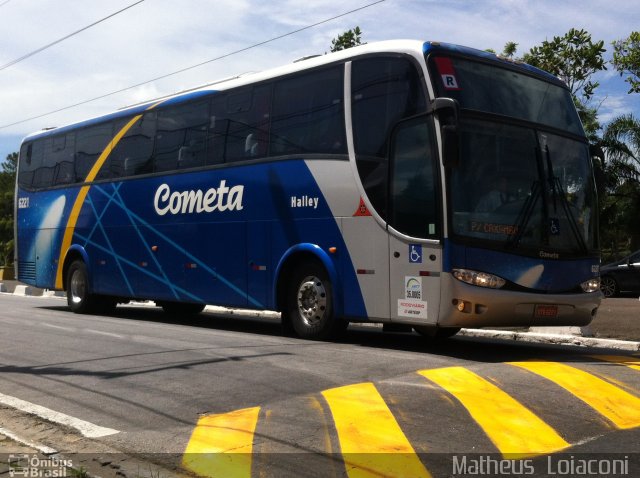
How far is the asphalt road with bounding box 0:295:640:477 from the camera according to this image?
16.2 feet

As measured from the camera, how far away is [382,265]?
31.4 feet

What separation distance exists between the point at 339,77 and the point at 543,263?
11.8 feet

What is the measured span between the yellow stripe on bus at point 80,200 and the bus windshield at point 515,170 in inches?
293

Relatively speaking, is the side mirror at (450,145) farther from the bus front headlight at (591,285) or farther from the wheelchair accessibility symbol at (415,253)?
the bus front headlight at (591,285)

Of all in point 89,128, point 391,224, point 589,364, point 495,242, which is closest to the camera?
point 589,364

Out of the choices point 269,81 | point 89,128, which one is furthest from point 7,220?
point 269,81

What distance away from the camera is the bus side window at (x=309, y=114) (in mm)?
10359

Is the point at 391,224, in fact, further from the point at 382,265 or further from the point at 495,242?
the point at 495,242

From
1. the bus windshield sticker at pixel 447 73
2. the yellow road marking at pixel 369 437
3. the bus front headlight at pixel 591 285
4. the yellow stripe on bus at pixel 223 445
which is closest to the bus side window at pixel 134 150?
the bus windshield sticker at pixel 447 73

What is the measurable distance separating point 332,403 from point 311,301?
4451mm

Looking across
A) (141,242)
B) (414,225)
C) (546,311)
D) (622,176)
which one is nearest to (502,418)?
(546,311)

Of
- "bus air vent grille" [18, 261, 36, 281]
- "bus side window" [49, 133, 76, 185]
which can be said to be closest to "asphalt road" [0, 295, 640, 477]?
"bus side window" [49, 133, 76, 185]

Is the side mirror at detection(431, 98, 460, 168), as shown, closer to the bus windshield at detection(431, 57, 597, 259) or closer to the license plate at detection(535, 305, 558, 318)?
the bus windshield at detection(431, 57, 597, 259)

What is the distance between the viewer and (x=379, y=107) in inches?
383
